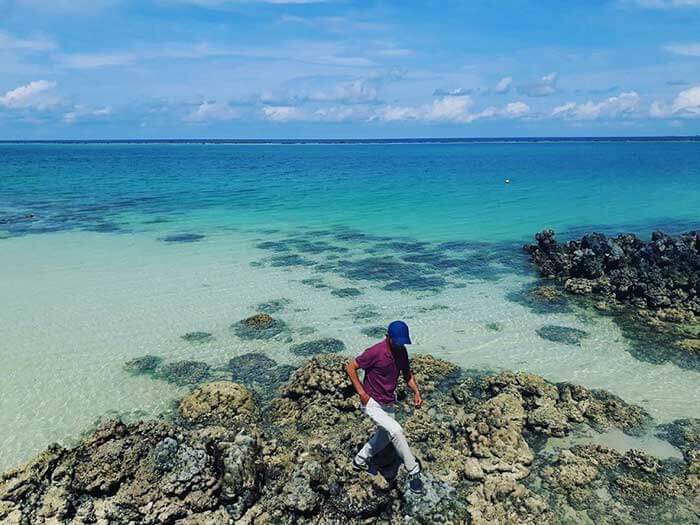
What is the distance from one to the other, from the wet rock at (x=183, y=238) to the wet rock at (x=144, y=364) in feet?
57.7

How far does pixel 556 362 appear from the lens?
631 inches

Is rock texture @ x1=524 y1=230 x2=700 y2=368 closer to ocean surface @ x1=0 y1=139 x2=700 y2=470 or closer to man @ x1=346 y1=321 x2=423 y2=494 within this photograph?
ocean surface @ x1=0 y1=139 x2=700 y2=470

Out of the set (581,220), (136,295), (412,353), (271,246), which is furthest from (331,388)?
(581,220)

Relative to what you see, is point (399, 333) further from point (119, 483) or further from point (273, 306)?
point (273, 306)

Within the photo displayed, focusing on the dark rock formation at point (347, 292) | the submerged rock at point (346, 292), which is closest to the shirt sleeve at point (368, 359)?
the dark rock formation at point (347, 292)

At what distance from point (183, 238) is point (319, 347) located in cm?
1987

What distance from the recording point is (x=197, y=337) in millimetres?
17828

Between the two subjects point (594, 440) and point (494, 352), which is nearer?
point (594, 440)

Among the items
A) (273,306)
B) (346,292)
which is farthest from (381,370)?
(346,292)

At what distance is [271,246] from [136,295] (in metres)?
10.6

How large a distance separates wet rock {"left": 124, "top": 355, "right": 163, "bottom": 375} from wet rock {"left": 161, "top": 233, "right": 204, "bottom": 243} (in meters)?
17.6

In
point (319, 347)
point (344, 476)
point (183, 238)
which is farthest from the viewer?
point (183, 238)

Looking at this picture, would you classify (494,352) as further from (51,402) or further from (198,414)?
(51,402)

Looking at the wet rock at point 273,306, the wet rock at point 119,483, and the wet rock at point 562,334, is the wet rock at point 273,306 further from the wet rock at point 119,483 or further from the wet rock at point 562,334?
the wet rock at point 119,483
